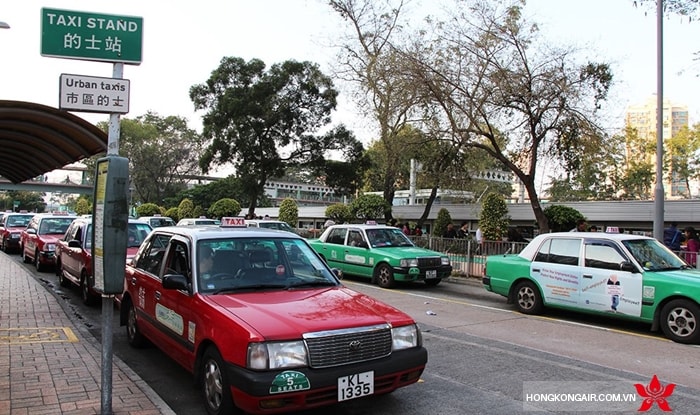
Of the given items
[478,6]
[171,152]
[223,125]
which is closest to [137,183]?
[171,152]

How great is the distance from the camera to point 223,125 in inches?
1369

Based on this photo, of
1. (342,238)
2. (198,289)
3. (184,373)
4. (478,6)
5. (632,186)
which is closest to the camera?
(198,289)

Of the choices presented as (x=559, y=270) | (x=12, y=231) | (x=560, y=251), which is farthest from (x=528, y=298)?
(x=12, y=231)

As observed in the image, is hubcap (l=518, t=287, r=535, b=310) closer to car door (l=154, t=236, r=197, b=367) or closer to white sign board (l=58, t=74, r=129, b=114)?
car door (l=154, t=236, r=197, b=367)

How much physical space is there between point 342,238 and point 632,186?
3739 cm

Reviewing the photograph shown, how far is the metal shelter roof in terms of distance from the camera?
6730 mm

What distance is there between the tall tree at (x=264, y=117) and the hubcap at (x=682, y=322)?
94.5 ft

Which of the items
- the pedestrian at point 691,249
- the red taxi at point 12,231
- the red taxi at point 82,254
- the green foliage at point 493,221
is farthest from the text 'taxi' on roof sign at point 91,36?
the red taxi at point 12,231

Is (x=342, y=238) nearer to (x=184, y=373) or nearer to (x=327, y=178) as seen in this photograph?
(x=184, y=373)

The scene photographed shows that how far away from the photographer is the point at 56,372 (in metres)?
5.54

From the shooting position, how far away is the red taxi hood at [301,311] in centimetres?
409

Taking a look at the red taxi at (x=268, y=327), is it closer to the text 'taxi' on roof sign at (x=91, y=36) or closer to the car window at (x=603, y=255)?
the text 'taxi' on roof sign at (x=91, y=36)

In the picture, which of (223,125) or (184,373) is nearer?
(184,373)

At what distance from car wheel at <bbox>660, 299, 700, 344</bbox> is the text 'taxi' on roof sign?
8060 millimetres
